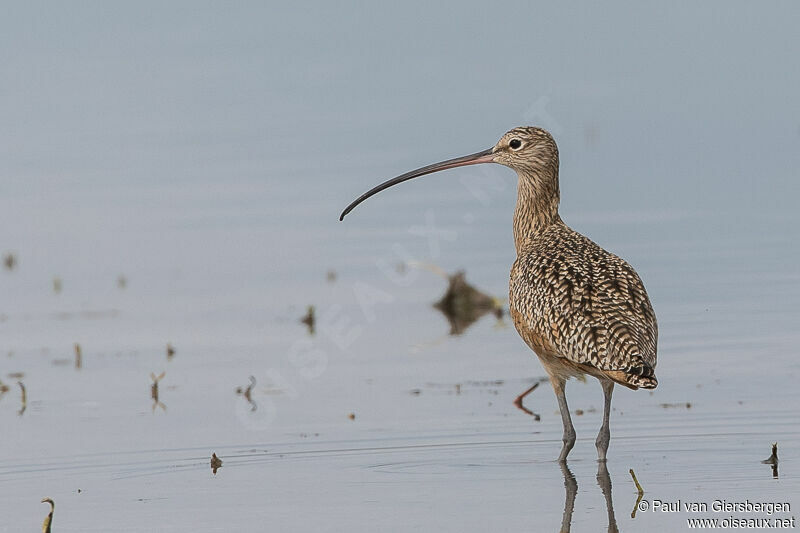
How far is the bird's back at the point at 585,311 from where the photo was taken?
9.58 meters

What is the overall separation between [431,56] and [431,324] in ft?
58.8

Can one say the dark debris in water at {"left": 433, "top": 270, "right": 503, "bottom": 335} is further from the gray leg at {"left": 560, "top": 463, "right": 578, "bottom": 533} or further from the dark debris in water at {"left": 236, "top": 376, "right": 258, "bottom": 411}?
the gray leg at {"left": 560, "top": 463, "right": 578, "bottom": 533}

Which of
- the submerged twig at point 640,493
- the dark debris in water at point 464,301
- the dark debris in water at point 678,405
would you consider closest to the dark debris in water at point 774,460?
the submerged twig at point 640,493

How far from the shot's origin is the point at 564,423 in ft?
34.3

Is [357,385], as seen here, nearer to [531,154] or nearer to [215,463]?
[531,154]

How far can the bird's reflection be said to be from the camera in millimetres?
8755

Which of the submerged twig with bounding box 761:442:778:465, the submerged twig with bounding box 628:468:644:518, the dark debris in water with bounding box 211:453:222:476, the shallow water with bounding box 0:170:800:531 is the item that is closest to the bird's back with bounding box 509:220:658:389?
the submerged twig with bounding box 628:468:644:518

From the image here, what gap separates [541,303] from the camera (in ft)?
33.6

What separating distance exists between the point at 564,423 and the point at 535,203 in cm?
162

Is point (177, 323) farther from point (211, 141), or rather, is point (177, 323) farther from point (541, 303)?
point (211, 141)

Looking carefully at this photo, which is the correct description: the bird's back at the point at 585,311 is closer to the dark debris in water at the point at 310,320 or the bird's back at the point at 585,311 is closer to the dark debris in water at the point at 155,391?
the dark debris in water at the point at 155,391

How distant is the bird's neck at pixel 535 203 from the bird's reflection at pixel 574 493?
1.86 meters

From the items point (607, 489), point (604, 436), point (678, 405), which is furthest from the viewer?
point (678, 405)

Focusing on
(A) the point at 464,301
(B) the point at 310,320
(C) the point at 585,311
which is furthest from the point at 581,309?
(A) the point at 464,301
